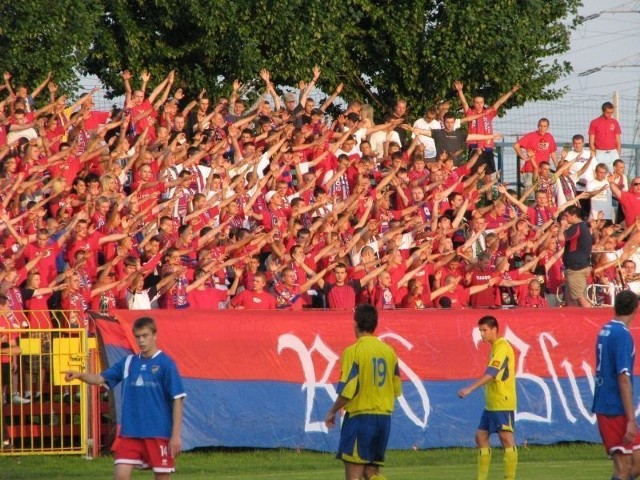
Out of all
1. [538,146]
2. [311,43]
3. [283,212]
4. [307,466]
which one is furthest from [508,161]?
[307,466]

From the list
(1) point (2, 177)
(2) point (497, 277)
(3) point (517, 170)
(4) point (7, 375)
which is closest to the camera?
(4) point (7, 375)

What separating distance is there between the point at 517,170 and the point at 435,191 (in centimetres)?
552

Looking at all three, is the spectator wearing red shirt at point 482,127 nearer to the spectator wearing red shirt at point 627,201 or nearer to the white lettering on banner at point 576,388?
the spectator wearing red shirt at point 627,201

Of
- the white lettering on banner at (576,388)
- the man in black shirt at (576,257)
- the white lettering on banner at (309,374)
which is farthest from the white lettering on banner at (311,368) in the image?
the man in black shirt at (576,257)

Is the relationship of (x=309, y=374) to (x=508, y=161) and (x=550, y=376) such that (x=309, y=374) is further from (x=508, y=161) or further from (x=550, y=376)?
(x=508, y=161)

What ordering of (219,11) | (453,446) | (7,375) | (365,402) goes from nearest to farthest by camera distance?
1. (365,402)
2. (7,375)
3. (453,446)
4. (219,11)

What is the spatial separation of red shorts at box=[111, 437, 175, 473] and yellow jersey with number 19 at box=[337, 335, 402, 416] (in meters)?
1.65

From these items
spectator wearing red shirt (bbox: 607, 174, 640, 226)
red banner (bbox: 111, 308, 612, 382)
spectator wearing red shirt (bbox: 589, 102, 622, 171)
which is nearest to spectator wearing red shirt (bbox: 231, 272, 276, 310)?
red banner (bbox: 111, 308, 612, 382)

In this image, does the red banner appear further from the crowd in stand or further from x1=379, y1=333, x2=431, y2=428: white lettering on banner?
the crowd in stand

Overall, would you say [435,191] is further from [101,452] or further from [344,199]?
[101,452]

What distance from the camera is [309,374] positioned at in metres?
18.4

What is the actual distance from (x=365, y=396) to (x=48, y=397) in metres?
6.16

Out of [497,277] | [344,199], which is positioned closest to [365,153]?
[344,199]

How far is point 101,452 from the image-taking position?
57.7 ft
